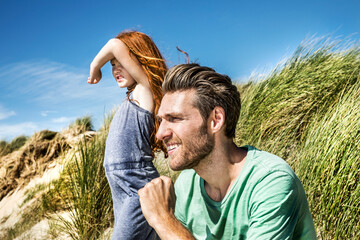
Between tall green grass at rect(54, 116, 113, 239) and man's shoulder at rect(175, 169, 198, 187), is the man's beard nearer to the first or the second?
man's shoulder at rect(175, 169, 198, 187)

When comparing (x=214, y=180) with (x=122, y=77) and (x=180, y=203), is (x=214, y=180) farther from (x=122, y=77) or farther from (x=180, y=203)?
(x=122, y=77)

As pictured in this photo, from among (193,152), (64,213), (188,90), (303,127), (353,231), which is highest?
(188,90)

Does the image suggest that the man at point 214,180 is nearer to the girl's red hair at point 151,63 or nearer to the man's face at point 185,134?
the man's face at point 185,134

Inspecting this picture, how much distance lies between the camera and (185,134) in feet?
5.58

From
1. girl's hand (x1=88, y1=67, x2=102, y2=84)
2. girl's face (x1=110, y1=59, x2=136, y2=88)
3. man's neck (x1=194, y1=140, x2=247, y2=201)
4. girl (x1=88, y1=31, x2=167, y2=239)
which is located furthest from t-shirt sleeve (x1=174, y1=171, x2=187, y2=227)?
girl's hand (x1=88, y1=67, x2=102, y2=84)

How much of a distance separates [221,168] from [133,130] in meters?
1.17

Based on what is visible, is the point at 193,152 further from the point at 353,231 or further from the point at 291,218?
the point at 353,231

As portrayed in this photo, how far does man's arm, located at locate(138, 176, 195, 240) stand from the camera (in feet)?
4.76

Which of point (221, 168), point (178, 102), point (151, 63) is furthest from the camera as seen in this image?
point (151, 63)

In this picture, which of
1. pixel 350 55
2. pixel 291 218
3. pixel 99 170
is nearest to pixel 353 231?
pixel 291 218

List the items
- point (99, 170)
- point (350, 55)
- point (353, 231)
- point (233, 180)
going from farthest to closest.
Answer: point (350, 55) → point (99, 170) → point (353, 231) → point (233, 180)

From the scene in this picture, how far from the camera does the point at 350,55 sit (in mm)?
5984

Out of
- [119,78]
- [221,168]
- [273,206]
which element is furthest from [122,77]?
[273,206]

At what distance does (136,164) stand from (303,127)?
3233 mm
